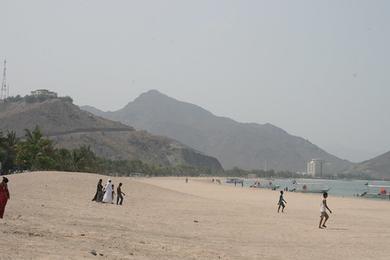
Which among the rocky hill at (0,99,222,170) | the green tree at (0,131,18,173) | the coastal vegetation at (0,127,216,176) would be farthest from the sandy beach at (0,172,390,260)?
the rocky hill at (0,99,222,170)

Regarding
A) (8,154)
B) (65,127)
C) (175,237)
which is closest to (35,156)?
(8,154)

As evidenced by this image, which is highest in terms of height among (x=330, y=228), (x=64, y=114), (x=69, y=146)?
(x=64, y=114)

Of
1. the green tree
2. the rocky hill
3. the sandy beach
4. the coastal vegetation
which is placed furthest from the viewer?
the rocky hill

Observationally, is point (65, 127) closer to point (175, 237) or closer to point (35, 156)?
point (35, 156)

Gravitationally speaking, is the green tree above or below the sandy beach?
above

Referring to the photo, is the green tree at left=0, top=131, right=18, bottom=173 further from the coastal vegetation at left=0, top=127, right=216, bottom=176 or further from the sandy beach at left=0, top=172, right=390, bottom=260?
the sandy beach at left=0, top=172, right=390, bottom=260

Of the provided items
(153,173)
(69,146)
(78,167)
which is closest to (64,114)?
(69,146)

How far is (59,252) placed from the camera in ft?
33.2

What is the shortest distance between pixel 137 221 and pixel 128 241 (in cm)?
583

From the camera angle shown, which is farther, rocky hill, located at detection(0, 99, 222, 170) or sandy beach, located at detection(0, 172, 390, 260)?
rocky hill, located at detection(0, 99, 222, 170)

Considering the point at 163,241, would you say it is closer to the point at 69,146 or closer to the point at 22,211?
the point at 22,211

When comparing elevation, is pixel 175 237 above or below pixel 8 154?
below

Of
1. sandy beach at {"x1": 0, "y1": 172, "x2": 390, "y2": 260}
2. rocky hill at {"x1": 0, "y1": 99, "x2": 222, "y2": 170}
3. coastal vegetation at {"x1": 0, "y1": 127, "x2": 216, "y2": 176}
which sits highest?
rocky hill at {"x1": 0, "y1": 99, "x2": 222, "y2": 170}

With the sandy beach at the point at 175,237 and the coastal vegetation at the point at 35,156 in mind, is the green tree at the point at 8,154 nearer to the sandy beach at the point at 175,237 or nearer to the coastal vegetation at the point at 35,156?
the coastal vegetation at the point at 35,156
